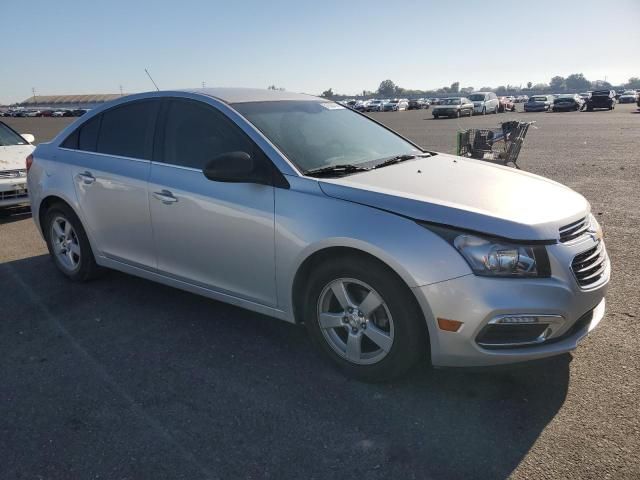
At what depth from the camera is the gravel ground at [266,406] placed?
249 cm

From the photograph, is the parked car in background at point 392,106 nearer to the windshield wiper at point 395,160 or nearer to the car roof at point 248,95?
the car roof at point 248,95

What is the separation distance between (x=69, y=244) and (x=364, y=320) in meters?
Answer: 3.24

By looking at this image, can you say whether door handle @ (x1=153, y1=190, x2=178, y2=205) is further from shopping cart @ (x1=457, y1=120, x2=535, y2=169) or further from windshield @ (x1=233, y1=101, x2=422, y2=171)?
shopping cart @ (x1=457, y1=120, x2=535, y2=169)

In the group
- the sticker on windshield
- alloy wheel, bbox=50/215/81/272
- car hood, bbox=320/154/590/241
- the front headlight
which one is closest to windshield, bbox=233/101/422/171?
the sticker on windshield

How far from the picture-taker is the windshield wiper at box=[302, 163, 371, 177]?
336 cm

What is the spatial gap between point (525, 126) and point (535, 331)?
24.1 ft

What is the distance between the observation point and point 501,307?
8.68ft

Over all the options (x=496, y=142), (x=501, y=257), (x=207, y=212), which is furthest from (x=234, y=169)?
(x=496, y=142)

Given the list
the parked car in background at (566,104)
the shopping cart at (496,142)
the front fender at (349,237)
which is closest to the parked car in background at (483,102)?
the parked car in background at (566,104)

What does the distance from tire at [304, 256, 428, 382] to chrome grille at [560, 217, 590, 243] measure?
2.92ft

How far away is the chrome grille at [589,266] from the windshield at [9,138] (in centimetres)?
889

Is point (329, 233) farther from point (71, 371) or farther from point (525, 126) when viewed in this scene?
point (525, 126)

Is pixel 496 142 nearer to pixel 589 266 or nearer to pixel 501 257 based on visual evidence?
pixel 589 266

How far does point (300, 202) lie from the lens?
126 inches
